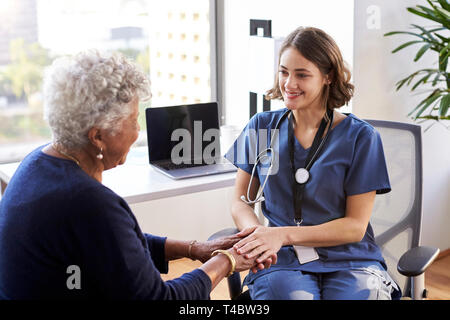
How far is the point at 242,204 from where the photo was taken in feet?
6.57

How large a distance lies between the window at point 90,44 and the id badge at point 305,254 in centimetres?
140

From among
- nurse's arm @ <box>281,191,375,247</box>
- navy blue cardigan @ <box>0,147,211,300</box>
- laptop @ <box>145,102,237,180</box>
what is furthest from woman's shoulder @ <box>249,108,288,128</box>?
navy blue cardigan @ <box>0,147,211,300</box>

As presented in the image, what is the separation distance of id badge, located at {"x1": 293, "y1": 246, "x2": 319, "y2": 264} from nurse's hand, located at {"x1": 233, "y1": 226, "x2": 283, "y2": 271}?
0.23 feet

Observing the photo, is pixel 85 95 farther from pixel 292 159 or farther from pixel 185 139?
pixel 185 139

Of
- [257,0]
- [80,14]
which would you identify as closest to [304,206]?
[257,0]

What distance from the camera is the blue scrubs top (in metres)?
1.79

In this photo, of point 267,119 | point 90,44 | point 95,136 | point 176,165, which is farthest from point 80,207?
point 90,44

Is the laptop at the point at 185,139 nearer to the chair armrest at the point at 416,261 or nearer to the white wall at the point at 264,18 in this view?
the white wall at the point at 264,18

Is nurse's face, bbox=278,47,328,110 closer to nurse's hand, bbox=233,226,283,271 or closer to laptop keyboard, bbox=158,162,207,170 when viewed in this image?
nurse's hand, bbox=233,226,283,271

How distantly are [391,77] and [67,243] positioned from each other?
80.6 inches

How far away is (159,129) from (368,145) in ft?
3.49

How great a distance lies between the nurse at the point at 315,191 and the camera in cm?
174

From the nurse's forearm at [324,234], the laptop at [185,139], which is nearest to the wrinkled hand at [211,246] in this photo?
the nurse's forearm at [324,234]

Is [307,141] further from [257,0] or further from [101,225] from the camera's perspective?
[257,0]
